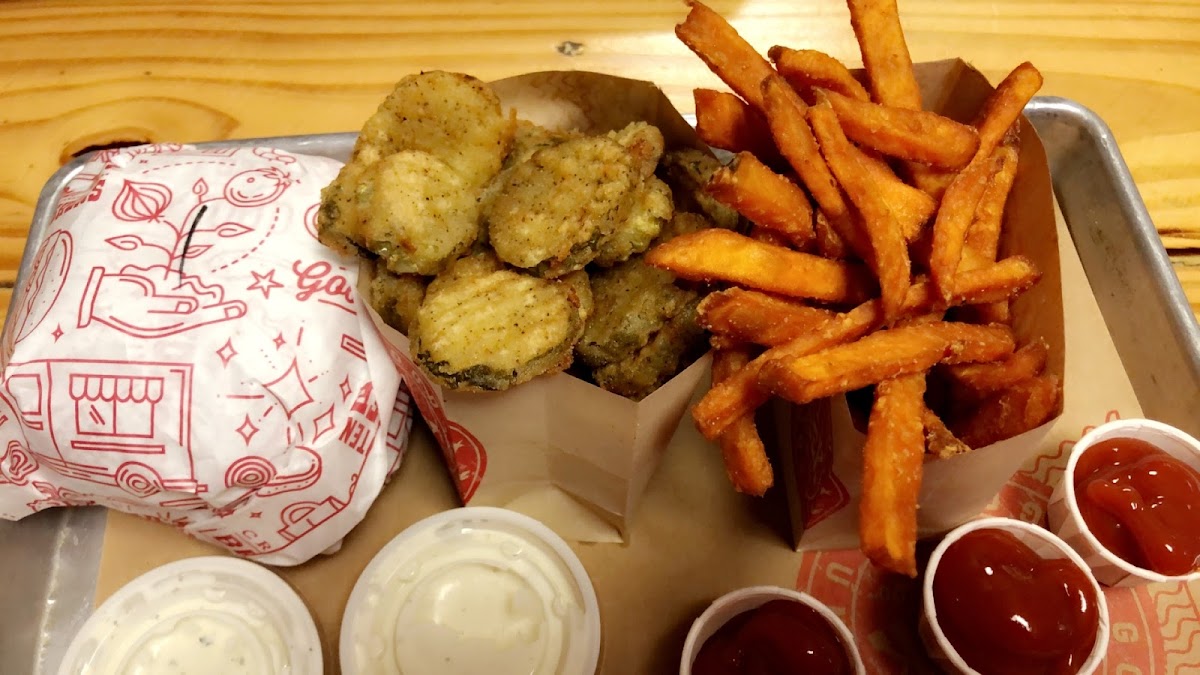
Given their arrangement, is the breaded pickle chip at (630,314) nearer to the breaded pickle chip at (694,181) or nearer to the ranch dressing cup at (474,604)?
the breaded pickle chip at (694,181)

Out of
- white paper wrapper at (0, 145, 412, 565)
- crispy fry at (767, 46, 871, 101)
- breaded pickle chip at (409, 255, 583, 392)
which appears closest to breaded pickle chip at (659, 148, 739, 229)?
crispy fry at (767, 46, 871, 101)

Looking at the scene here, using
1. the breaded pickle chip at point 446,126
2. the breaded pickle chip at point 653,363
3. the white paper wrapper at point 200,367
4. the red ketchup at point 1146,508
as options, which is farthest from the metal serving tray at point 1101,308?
the breaded pickle chip at point 653,363

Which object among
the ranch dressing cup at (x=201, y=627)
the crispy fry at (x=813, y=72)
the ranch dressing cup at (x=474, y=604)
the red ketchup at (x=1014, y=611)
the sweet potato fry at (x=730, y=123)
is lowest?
the ranch dressing cup at (x=201, y=627)

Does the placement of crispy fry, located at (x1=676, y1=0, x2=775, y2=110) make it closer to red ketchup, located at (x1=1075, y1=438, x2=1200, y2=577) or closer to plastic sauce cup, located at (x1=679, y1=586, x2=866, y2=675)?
plastic sauce cup, located at (x1=679, y1=586, x2=866, y2=675)

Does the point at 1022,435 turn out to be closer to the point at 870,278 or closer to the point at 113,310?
the point at 870,278

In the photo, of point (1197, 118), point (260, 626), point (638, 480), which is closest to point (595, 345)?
point (638, 480)

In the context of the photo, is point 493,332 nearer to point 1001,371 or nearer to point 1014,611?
point 1001,371

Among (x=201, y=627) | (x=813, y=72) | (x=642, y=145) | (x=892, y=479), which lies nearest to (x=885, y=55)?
(x=813, y=72)
